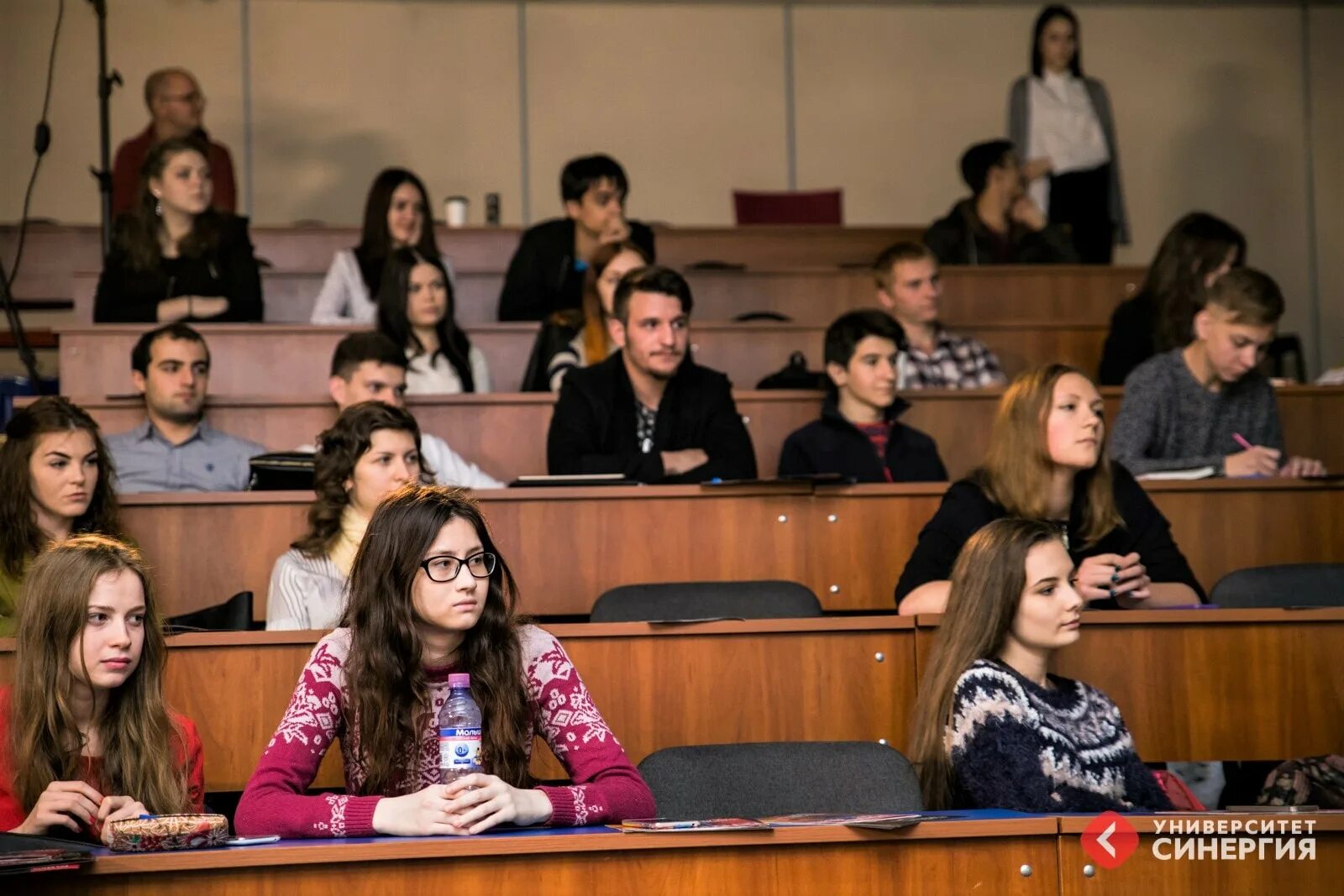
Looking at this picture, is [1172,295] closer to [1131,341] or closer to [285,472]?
[1131,341]

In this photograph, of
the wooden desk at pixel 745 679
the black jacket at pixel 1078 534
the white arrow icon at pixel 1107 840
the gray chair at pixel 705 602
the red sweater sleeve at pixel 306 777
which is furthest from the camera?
the black jacket at pixel 1078 534

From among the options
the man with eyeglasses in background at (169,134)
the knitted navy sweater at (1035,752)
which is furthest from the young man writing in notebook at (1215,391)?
the man with eyeglasses in background at (169,134)

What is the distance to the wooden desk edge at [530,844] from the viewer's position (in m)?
1.70

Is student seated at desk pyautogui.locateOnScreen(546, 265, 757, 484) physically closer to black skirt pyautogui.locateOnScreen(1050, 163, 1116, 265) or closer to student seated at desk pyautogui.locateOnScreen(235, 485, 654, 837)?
student seated at desk pyautogui.locateOnScreen(235, 485, 654, 837)

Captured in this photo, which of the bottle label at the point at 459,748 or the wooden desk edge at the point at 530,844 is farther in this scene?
the bottle label at the point at 459,748

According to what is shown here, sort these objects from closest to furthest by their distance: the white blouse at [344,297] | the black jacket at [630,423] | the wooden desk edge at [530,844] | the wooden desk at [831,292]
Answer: the wooden desk edge at [530,844]
the black jacket at [630,423]
the white blouse at [344,297]
the wooden desk at [831,292]

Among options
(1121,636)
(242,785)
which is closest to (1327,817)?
(1121,636)

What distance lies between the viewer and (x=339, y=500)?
127 inches

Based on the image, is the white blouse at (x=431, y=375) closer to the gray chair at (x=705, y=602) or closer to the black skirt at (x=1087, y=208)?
the gray chair at (x=705, y=602)

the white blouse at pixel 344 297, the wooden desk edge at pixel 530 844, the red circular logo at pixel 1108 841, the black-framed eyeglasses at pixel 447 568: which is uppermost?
the white blouse at pixel 344 297

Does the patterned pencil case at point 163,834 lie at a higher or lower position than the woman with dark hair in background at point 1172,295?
lower

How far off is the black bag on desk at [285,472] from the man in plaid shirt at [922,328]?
1.99 m

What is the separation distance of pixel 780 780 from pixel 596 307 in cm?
267

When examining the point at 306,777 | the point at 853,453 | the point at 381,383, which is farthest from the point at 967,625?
the point at 381,383
